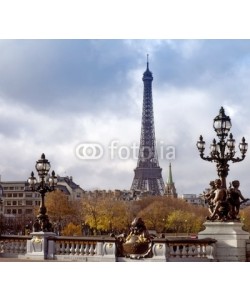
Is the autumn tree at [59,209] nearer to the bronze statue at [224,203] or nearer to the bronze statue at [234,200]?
→ the bronze statue at [224,203]

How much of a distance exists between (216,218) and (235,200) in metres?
0.71

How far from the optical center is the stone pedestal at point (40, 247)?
58.7 ft

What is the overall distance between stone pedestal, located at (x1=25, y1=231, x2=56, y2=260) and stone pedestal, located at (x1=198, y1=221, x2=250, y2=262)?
14.7 ft

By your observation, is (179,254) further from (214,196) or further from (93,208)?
(93,208)

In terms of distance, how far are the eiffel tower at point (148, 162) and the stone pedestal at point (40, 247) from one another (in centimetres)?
7684

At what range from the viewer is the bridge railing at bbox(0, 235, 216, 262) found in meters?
16.0

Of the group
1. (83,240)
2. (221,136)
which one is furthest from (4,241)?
(221,136)

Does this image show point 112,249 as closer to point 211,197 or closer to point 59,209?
point 211,197

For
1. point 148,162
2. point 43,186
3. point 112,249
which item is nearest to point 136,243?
point 112,249

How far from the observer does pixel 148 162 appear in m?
96.6

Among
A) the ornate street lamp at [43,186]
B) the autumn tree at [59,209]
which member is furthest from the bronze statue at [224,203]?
the autumn tree at [59,209]

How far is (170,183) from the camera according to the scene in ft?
365

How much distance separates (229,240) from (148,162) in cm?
7997

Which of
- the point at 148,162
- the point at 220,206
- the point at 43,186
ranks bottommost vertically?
the point at 220,206
